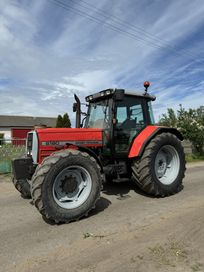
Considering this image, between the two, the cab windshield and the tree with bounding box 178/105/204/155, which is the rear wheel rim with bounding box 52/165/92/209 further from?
the tree with bounding box 178/105/204/155

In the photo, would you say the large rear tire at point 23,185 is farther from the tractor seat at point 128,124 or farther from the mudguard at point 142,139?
the tractor seat at point 128,124

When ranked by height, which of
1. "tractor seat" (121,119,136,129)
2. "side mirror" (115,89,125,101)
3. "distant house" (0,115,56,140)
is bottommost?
"tractor seat" (121,119,136,129)

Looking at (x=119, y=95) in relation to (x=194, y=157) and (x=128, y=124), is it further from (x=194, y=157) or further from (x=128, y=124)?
(x=194, y=157)

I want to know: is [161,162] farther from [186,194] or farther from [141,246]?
[141,246]

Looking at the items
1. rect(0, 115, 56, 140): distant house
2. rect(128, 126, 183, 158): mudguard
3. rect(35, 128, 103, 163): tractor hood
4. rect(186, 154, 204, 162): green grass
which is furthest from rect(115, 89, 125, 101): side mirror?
rect(0, 115, 56, 140): distant house

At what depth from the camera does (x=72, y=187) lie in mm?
5105

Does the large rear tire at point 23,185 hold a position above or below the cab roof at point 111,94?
below

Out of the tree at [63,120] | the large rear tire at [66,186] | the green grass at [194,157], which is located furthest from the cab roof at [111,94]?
the tree at [63,120]

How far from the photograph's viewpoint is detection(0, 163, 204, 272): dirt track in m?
3.43

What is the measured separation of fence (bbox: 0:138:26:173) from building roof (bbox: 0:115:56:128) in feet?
113

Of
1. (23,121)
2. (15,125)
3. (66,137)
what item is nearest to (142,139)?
(66,137)

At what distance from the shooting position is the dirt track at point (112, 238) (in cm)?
343

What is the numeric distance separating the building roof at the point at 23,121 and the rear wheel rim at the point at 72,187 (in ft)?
134

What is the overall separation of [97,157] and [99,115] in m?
1.26
